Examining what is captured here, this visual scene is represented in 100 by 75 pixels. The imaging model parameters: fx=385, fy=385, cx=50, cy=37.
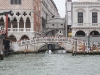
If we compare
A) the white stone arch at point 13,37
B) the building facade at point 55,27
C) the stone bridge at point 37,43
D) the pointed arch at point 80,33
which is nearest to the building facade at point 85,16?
the pointed arch at point 80,33

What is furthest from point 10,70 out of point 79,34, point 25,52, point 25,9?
point 79,34

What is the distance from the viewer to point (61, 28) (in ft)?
202

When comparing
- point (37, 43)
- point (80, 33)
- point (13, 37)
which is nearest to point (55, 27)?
point (80, 33)

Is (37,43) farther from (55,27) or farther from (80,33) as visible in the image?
(55,27)

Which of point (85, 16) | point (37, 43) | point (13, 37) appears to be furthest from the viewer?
point (85, 16)

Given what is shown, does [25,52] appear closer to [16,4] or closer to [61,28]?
[16,4]

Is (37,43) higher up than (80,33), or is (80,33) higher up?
(80,33)

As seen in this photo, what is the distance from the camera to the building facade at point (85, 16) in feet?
164

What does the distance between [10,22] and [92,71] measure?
83.0 feet

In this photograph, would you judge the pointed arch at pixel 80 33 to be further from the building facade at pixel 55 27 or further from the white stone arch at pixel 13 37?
the building facade at pixel 55 27

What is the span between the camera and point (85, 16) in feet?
164

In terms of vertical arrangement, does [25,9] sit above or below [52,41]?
above

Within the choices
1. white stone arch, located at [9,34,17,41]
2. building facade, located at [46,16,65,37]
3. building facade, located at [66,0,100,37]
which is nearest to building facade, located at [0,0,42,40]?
white stone arch, located at [9,34,17,41]

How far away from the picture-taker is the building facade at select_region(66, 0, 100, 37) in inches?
1964
